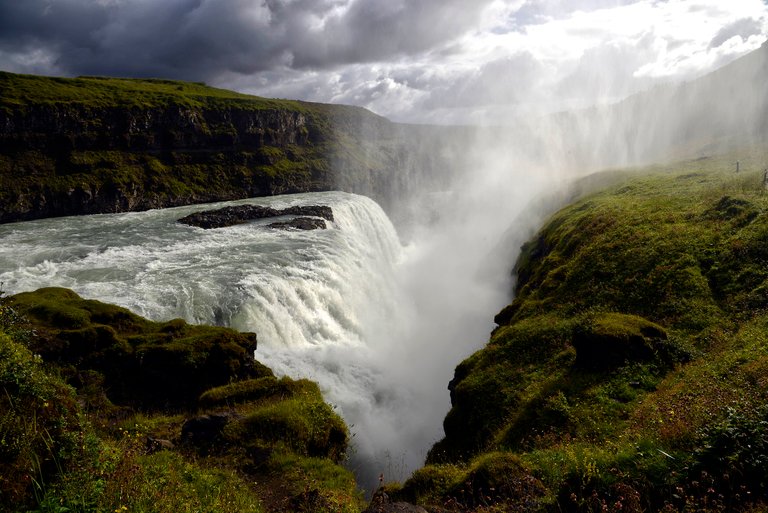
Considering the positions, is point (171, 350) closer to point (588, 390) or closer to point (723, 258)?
point (588, 390)

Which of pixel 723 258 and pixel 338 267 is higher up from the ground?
pixel 723 258

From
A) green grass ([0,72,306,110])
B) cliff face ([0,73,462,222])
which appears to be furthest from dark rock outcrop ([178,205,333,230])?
green grass ([0,72,306,110])

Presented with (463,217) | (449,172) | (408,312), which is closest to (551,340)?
(408,312)

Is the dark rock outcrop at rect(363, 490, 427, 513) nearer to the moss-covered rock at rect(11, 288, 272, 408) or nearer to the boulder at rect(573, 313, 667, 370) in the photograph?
the boulder at rect(573, 313, 667, 370)

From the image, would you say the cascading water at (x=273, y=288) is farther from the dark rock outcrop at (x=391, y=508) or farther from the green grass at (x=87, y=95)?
the green grass at (x=87, y=95)

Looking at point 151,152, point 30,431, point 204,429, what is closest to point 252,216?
point 151,152

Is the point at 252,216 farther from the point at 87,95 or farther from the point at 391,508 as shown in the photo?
the point at 87,95

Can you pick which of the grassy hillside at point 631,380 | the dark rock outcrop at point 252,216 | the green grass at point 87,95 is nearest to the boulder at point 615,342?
the grassy hillside at point 631,380

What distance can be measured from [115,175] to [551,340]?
327 ft

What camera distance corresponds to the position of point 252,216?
2776 inches

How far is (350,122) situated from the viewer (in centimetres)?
19100

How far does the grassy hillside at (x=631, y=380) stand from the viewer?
22.2 ft

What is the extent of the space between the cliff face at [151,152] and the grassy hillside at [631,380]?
292ft

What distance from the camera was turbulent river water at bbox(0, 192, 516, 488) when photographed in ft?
86.4
